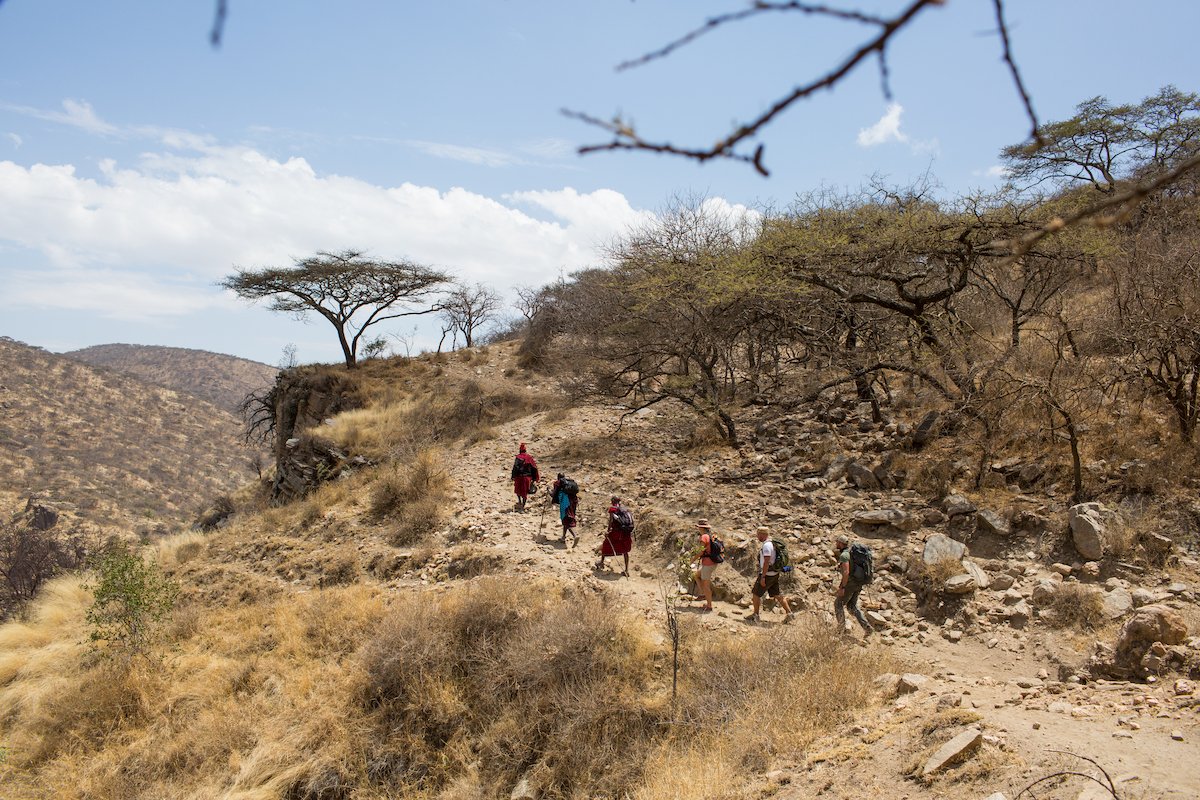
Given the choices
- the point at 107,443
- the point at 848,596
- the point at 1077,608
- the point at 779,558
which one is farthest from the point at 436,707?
the point at 107,443

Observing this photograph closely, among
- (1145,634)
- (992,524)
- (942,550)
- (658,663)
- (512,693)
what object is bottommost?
(512,693)

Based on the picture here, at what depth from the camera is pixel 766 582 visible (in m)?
7.32

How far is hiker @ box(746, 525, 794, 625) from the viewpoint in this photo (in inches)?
283

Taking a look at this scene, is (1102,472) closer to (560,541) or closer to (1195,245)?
(1195,245)

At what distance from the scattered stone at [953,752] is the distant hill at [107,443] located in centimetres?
3259

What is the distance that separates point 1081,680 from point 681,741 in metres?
3.34

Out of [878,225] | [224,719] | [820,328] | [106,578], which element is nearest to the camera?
[224,719]

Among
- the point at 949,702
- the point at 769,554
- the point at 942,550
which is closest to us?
the point at 949,702

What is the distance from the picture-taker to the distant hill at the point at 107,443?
30.5 m

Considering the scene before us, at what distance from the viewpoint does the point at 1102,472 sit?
785 centimetres

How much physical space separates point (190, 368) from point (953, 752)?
88.4 meters

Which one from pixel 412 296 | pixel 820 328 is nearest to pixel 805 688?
pixel 820 328

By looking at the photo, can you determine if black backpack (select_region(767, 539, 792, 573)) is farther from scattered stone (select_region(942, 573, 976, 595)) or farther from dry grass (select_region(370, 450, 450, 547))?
dry grass (select_region(370, 450, 450, 547))

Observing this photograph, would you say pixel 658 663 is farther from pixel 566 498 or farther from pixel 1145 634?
pixel 1145 634
